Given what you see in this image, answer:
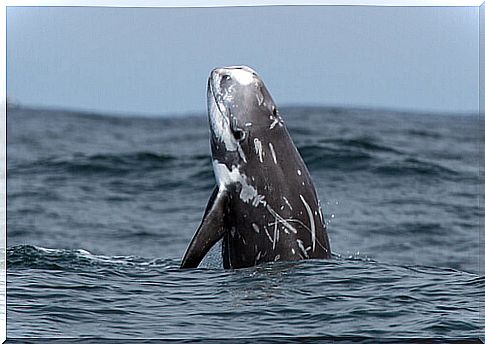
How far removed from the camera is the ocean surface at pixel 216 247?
23.1 ft

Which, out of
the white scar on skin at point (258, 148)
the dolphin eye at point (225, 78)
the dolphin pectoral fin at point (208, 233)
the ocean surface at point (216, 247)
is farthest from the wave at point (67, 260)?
the dolphin eye at point (225, 78)

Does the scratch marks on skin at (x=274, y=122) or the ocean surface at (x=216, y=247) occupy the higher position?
the scratch marks on skin at (x=274, y=122)

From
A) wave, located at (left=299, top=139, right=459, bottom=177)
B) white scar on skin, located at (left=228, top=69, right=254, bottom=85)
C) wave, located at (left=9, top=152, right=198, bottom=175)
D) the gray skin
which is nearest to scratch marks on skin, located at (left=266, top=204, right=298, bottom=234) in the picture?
the gray skin

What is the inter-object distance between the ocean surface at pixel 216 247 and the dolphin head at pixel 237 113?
0.69 m

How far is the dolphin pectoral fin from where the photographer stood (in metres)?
6.50

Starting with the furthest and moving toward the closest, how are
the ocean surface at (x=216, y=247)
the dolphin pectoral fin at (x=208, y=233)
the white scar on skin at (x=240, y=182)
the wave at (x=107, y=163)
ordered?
the wave at (x=107, y=163)
the ocean surface at (x=216, y=247)
the white scar on skin at (x=240, y=182)
the dolphin pectoral fin at (x=208, y=233)

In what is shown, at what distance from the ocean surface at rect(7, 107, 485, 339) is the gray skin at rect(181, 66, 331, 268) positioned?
138 mm

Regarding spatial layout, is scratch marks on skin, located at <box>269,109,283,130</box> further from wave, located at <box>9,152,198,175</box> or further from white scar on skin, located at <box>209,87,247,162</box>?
wave, located at <box>9,152,198,175</box>

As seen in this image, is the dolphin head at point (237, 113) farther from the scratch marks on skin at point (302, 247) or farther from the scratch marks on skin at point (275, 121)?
the scratch marks on skin at point (302, 247)

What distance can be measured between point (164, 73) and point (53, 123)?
1217 mm

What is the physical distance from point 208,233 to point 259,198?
374 millimetres

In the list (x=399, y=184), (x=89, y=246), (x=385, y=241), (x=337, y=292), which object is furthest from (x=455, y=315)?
(x=89, y=246)

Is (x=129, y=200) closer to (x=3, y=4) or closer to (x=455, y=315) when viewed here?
(x=3, y=4)

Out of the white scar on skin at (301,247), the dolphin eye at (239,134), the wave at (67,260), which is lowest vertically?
the wave at (67,260)
